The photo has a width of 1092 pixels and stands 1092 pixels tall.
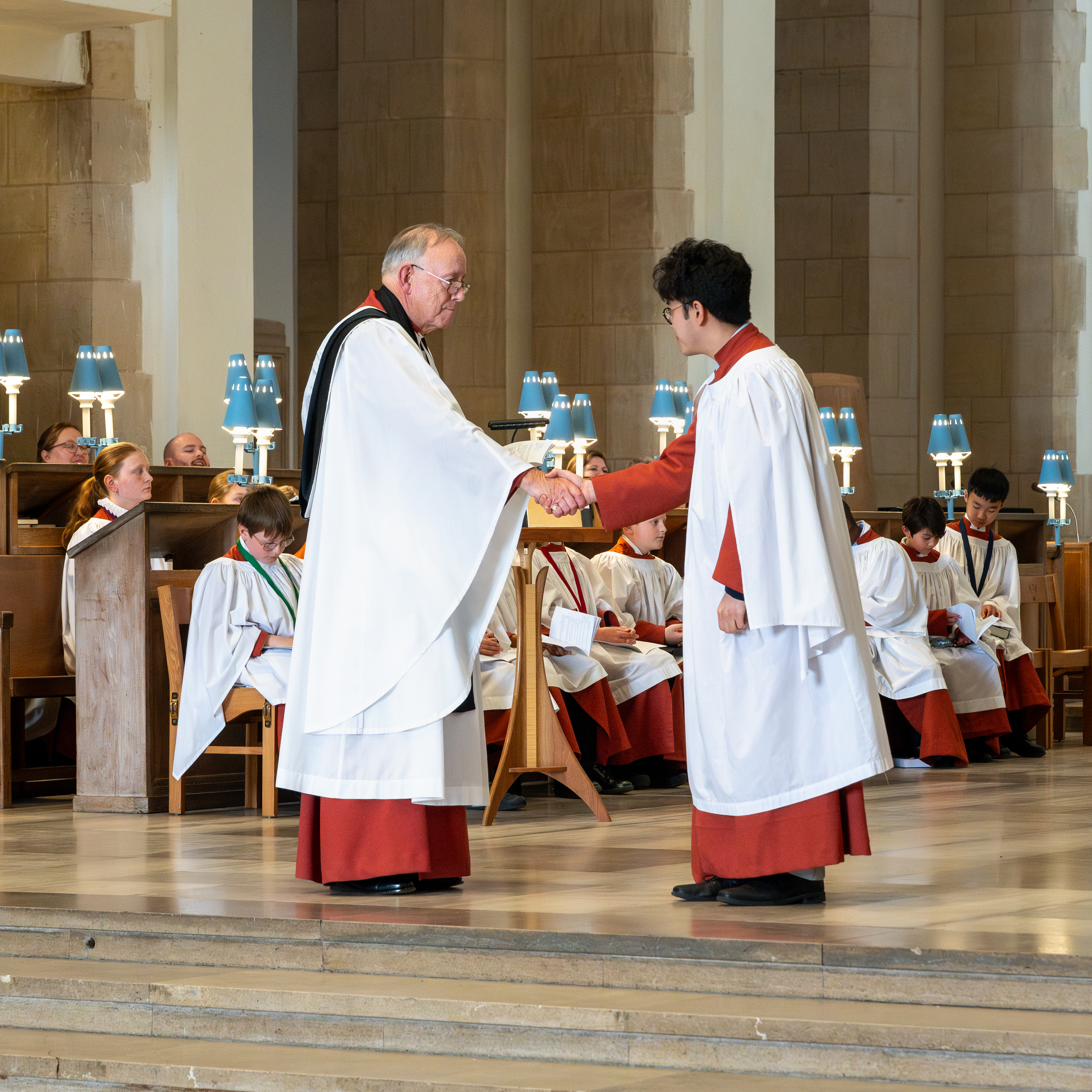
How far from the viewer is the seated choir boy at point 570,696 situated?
7555mm

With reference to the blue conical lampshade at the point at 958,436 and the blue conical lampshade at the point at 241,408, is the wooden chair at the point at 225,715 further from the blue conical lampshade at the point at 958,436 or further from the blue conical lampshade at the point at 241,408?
the blue conical lampshade at the point at 958,436

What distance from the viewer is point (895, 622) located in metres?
9.62

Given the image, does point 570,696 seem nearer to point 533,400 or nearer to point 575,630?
point 575,630

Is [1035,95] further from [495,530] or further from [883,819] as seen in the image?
[495,530]

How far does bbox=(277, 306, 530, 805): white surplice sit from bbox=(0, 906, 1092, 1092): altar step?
64 centimetres

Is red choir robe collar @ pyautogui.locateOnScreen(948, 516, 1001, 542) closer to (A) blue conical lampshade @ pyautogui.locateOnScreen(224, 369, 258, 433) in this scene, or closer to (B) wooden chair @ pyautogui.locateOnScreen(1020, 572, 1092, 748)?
(B) wooden chair @ pyautogui.locateOnScreen(1020, 572, 1092, 748)

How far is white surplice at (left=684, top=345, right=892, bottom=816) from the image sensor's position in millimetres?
4574

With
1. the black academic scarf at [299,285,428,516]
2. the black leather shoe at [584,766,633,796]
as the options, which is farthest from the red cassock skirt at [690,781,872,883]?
the black leather shoe at [584,766,633,796]

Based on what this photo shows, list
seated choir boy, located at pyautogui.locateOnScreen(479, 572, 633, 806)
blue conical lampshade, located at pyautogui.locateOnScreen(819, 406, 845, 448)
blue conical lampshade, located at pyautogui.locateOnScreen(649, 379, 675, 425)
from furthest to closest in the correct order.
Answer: blue conical lampshade, located at pyautogui.locateOnScreen(819, 406, 845, 448) → blue conical lampshade, located at pyautogui.locateOnScreen(649, 379, 675, 425) → seated choir boy, located at pyautogui.locateOnScreen(479, 572, 633, 806)

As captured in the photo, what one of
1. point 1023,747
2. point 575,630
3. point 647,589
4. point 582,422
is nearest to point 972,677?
point 1023,747

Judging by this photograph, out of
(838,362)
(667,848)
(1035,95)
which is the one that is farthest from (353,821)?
(1035,95)

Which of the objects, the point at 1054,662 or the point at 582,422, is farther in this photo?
the point at 1054,662

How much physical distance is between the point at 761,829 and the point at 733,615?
1.69 feet

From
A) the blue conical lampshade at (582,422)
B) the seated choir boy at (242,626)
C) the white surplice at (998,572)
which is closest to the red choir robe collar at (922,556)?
the white surplice at (998,572)
